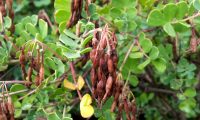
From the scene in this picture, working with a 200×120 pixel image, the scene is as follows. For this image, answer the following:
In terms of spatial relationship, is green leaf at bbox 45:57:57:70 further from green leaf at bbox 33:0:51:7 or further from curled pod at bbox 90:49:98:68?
green leaf at bbox 33:0:51:7

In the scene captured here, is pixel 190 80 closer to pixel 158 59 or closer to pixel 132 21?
pixel 158 59

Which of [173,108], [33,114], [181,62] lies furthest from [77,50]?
[173,108]

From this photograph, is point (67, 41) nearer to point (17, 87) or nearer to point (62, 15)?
point (62, 15)

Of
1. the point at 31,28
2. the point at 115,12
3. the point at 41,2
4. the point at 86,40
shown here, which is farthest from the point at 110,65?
the point at 41,2

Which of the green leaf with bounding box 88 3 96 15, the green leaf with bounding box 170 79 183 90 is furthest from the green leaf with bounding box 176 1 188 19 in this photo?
the green leaf with bounding box 170 79 183 90

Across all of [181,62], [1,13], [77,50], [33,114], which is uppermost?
[1,13]

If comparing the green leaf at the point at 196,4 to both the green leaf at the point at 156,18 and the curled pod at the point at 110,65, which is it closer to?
the green leaf at the point at 156,18
